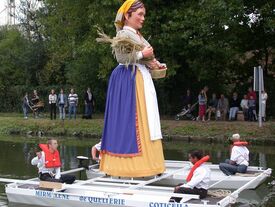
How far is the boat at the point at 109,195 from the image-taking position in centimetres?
913

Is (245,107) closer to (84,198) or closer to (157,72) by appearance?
(157,72)

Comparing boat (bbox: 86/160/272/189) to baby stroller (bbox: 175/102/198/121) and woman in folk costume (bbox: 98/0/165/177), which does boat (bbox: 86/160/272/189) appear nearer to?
woman in folk costume (bbox: 98/0/165/177)

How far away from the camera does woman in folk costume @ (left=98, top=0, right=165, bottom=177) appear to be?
1054 centimetres

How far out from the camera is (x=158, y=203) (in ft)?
29.2

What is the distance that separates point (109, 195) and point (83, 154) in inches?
373

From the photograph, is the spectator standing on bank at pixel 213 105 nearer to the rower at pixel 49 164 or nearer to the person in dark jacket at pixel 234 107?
the person in dark jacket at pixel 234 107

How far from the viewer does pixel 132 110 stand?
10617 mm

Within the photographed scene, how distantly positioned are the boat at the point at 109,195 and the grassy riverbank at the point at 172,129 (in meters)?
11.9

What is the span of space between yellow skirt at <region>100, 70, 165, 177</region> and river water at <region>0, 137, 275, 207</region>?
1786 mm

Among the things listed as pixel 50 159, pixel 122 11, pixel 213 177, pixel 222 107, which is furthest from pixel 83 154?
pixel 222 107

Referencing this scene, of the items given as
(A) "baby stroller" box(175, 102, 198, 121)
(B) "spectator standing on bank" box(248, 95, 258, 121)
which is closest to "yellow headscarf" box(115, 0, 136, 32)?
(B) "spectator standing on bank" box(248, 95, 258, 121)

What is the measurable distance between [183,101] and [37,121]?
8.17 metres

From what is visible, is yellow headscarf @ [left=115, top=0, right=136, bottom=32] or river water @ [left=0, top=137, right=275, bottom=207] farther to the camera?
river water @ [left=0, top=137, right=275, bottom=207]

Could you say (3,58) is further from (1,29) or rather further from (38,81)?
(1,29)
